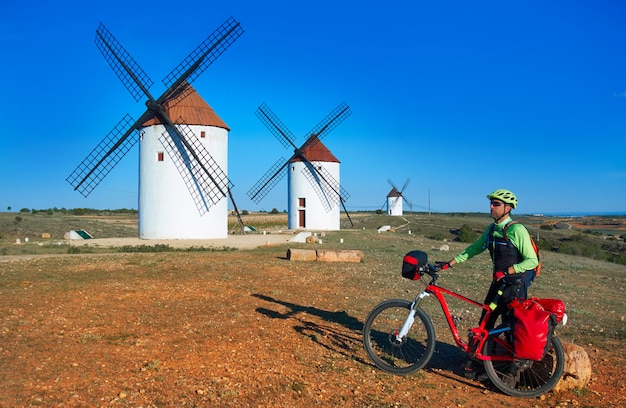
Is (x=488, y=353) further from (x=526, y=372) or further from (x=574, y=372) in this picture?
(x=574, y=372)

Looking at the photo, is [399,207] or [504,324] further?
[399,207]

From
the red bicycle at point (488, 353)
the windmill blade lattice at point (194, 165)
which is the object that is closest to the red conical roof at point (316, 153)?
the windmill blade lattice at point (194, 165)

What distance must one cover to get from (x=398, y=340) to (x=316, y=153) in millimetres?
38292

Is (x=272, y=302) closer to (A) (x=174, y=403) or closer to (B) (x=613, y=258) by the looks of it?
(A) (x=174, y=403)

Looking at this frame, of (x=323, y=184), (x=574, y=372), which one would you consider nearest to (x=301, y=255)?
(x=574, y=372)

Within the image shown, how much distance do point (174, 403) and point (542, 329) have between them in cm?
401

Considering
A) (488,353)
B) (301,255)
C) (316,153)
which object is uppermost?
(316,153)

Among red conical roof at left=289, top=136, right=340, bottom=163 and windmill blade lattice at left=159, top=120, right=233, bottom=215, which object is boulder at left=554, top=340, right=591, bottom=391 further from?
red conical roof at left=289, top=136, right=340, bottom=163

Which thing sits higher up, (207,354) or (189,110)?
(189,110)

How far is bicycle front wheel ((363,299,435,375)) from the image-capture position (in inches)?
242

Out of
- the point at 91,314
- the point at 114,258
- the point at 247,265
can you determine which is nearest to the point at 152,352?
the point at 91,314

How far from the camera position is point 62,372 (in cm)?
602

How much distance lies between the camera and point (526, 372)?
19.4 feet

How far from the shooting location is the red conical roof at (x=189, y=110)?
86.2 feet
